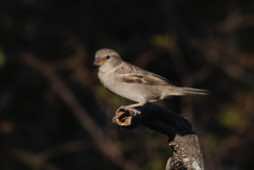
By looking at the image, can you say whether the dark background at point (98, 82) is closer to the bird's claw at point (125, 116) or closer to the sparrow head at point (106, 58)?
the sparrow head at point (106, 58)

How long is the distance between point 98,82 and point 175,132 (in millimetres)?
6046

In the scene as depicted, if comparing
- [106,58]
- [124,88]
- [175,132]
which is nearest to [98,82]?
[106,58]

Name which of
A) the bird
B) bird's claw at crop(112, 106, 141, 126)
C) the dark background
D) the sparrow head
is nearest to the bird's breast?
the bird

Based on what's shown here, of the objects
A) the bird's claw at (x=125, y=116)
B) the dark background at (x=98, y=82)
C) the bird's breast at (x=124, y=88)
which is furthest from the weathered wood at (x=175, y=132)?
the dark background at (x=98, y=82)

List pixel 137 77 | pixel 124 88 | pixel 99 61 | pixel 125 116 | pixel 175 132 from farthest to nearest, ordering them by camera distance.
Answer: pixel 99 61
pixel 137 77
pixel 124 88
pixel 125 116
pixel 175 132

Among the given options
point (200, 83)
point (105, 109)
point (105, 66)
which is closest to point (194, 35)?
point (200, 83)

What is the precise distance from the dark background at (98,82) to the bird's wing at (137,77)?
11.9 feet

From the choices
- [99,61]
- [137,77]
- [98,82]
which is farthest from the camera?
[98,82]

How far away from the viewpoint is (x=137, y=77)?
5906 mm

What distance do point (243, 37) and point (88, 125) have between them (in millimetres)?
2227

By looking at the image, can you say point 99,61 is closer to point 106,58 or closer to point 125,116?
point 106,58

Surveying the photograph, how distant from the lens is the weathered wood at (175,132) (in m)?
3.68

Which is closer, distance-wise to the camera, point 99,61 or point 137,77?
point 137,77

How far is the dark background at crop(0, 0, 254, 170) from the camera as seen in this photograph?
9.82 metres
